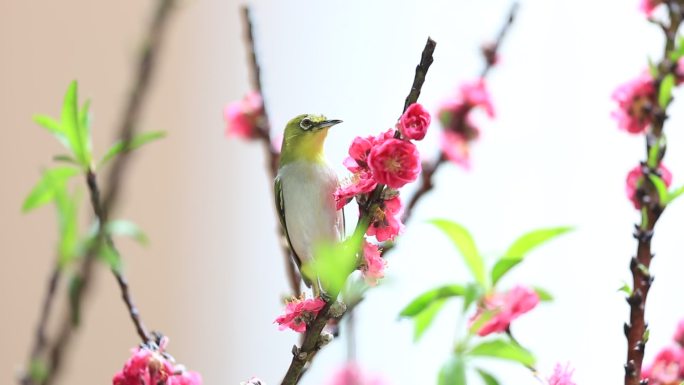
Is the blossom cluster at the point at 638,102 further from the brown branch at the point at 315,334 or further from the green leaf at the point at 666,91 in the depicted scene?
the brown branch at the point at 315,334

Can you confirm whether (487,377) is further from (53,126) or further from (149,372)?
→ (53,126)

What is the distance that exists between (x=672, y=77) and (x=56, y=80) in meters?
1.58

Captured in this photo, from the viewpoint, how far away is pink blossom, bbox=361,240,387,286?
0.41 metres

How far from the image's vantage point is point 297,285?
2.26 ft

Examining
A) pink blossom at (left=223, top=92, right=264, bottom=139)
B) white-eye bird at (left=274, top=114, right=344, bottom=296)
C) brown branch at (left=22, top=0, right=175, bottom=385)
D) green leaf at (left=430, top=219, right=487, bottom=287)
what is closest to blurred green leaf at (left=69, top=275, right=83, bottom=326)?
brown branch at (left=22, top=0, right=175, bottom=385)

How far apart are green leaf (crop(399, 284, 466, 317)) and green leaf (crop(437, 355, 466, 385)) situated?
0.04m

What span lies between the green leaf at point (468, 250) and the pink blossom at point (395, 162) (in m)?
0.08

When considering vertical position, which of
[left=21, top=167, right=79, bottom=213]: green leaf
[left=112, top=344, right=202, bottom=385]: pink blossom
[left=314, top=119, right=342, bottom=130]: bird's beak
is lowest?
[left=112, top=344, right=202, bottom=385]: pink blossom

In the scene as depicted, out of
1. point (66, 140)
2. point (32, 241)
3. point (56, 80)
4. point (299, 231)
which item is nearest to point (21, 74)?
point (56, 80)

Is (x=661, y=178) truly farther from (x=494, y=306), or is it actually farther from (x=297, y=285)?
(x=297, y=285)

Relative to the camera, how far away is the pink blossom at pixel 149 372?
0.46 meters

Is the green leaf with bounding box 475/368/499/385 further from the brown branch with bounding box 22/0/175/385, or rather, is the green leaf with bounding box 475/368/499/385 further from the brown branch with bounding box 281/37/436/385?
the brown branch with bounding box 22/0/175/385

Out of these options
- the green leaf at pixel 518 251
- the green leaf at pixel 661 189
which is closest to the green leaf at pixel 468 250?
the green leaf at pixel 518 251

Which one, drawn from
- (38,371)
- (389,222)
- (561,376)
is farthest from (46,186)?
(561,376)
